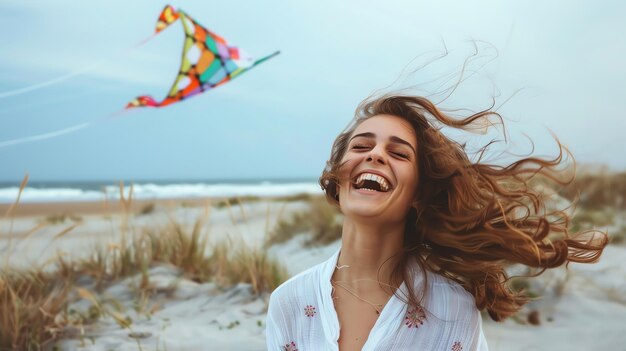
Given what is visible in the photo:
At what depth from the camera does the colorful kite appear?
5.56 meters

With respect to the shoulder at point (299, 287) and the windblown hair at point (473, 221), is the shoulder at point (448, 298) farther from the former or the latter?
the shoulder at point (299, 287)

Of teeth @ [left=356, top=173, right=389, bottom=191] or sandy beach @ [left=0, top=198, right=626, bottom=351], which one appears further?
sandy beach @ [left=0, top=198, right=626, bottom=351]

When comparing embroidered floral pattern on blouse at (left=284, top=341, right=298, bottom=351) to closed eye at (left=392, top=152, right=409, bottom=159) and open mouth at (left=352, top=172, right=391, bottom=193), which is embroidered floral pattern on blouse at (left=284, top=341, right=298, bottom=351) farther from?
closed eye at (left=392, top=152, right=409, bottom=159)

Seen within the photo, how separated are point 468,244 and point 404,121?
14.8 inches

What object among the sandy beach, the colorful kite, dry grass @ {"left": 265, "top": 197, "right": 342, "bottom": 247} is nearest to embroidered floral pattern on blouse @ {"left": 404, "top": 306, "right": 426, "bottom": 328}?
the sandy beach

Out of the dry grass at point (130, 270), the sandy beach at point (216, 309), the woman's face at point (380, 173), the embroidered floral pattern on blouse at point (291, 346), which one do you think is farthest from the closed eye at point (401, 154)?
the dry grass at point (130, 270)

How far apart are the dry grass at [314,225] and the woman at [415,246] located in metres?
3.49

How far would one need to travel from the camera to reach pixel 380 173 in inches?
70.8

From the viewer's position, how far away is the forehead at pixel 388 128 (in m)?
1.88

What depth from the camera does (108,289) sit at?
427cm

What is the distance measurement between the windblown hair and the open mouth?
0.25 ft

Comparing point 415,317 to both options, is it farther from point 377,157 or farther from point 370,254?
point 377,157

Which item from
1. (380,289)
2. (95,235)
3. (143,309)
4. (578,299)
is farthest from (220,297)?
(380,289)

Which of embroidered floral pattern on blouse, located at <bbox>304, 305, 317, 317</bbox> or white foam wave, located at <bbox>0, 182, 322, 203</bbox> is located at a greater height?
embroidered floral pattern on blouse, located at <bbox>304, 305, 317, 317</bbox>
